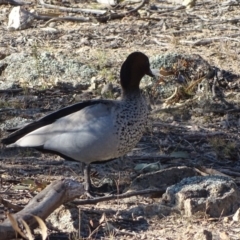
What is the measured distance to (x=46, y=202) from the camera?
5.18m

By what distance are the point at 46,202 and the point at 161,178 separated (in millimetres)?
1564

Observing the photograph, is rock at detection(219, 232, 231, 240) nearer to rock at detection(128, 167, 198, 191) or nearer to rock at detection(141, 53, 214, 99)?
rock at detection(128, 167, 198, 191)

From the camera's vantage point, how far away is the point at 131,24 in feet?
37.4

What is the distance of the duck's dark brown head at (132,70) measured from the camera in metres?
7.13

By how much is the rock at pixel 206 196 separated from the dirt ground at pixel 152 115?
81 millimetres

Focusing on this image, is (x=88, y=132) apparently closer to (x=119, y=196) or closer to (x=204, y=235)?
(x=119, y=196)

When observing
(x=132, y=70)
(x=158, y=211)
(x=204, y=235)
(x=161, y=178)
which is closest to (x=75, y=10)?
(x=132, y=70)

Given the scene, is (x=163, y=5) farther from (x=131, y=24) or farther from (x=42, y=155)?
(x=42, y=155)

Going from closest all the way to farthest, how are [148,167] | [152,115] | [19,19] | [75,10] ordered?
[148,167]
[152,115]
[19,19]
[75,10]

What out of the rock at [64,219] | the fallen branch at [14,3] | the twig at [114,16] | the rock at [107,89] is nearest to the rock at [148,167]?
the rock at [64,219]

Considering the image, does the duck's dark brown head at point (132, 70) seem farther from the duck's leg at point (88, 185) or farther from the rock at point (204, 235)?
the rock at point (204, 235)

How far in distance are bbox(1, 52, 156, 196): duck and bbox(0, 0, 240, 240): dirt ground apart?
0.92 ft

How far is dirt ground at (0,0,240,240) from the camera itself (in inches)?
226

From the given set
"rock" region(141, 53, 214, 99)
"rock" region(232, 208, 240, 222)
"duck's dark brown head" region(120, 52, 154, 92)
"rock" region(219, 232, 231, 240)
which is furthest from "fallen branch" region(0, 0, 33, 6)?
"rock" region(219, 232, 231, 240)
